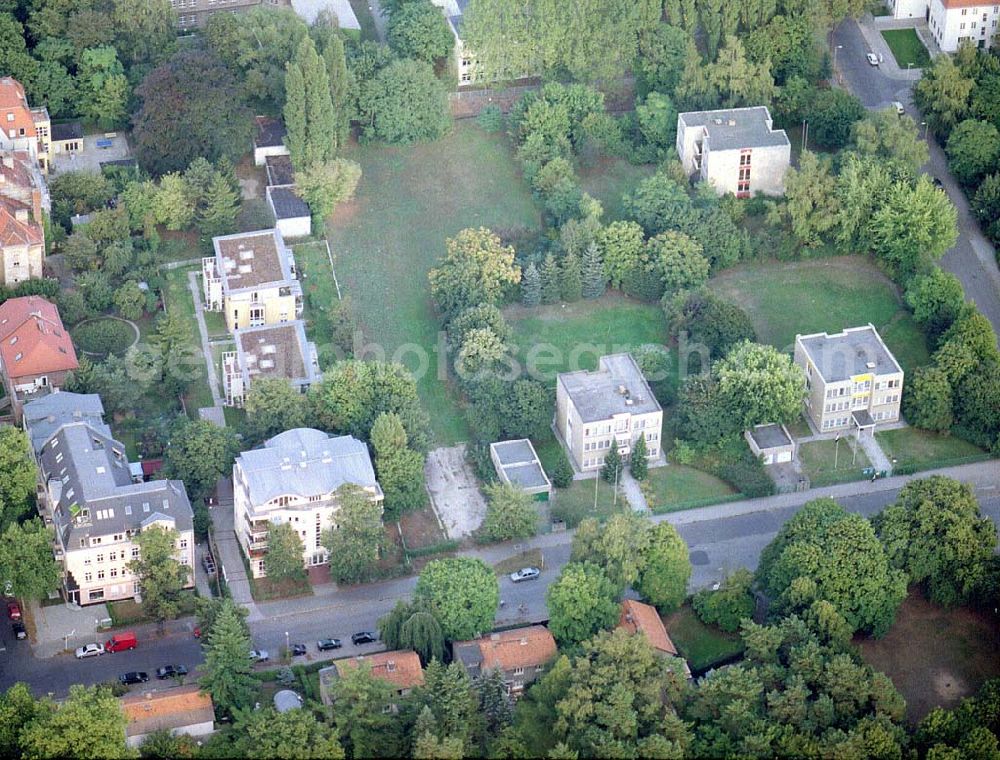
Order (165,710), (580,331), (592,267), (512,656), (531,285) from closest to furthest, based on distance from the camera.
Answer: (165,710) → (512,656) → (580,331) → (531,285) → (592,267)

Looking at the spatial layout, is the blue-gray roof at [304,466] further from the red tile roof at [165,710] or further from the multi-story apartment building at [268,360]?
the red tile roof at [165,710]

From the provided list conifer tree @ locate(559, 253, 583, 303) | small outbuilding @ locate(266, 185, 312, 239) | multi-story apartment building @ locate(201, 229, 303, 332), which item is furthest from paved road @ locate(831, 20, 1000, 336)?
multi-story apartment building @ locate(201, 229, 303, 332)

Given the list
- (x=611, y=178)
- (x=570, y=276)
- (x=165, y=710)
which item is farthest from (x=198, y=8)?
(x=165, y=710)

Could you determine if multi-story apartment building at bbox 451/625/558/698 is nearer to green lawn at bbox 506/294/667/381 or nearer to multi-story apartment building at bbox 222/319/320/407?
multi-story apartment building at bbox 222/319/320/407

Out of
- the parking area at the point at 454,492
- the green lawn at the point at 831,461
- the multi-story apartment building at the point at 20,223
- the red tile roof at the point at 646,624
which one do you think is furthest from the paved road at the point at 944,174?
the multi-story apartment building at the point at 20,223

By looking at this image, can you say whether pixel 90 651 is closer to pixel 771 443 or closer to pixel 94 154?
pixel 771 443

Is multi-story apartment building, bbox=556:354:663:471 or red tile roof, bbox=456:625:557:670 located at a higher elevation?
multi-story apartment building, bbox=556:354:663:471
